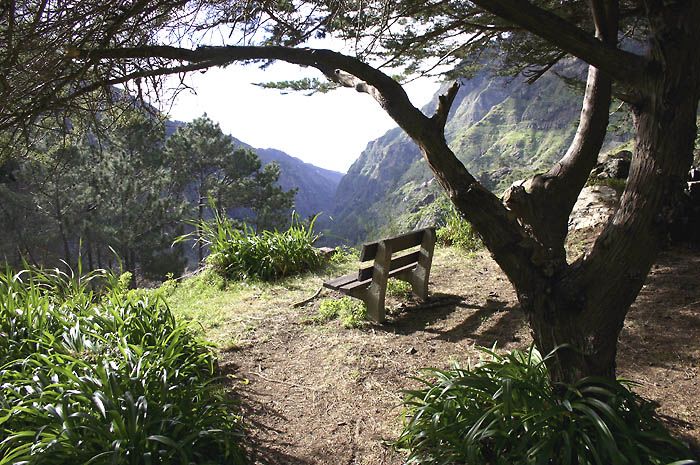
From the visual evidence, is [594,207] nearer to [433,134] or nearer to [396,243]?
[396,243]

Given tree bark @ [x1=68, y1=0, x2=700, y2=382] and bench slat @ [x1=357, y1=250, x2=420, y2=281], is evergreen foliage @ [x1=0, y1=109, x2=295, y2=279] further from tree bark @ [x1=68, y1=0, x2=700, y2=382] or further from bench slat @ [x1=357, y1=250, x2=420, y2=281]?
tree bark @ [x1=68, y1=0, x2=700, y2=382]

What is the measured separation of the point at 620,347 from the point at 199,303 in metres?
4.35

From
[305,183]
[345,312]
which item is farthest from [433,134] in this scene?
[305,183]

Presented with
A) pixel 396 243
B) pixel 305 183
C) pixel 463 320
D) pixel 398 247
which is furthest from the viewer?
pixel 305 183

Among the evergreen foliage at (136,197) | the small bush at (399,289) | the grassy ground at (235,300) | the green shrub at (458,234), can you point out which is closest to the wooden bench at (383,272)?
the small bush at (399,289)

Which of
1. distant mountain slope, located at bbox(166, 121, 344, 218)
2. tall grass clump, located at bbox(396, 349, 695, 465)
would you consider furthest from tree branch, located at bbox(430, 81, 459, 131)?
distant mountain slope, located at bbox(166, 121, 344, 218)

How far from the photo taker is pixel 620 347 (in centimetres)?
338

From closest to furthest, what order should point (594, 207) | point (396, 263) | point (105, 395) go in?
point (105, 395) < point (396, 263) < point (594, 207)

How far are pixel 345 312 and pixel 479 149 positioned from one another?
117 metres

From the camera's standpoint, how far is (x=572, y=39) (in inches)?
83.8

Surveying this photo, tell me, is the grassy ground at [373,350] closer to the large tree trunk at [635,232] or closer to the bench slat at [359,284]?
the bench slat at [359,284]

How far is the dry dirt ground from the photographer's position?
2656 mm

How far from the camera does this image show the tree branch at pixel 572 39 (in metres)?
2.10

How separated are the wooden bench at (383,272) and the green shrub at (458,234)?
2073 millimetres
